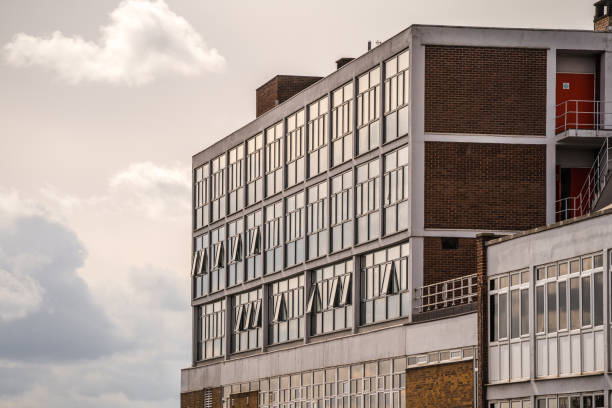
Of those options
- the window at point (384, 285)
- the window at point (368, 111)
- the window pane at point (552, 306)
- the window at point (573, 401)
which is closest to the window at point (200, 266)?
the window at point (384, 285)

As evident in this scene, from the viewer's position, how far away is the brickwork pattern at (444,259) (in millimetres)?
52094

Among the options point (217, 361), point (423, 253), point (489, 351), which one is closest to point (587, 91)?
point (423, 253)

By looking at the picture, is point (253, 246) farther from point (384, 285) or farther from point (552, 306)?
point (552, 306)

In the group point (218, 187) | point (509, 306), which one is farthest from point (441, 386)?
point (218, 187)

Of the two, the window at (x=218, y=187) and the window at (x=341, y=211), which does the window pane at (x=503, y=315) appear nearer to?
the window at (x=341, y=211)

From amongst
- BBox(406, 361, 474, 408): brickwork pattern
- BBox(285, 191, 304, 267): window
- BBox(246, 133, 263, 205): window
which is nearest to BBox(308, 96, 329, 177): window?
BBox(285, 191, 304, 267): window

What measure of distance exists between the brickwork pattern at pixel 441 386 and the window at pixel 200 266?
25.7 meters

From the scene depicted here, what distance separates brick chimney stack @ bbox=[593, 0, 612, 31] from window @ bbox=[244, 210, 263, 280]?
17.2 metres

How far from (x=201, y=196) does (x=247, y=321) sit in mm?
9146

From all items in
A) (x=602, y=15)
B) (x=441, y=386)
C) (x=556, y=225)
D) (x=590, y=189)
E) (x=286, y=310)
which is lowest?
(x=441, y=386)

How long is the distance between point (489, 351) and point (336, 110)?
686 inches

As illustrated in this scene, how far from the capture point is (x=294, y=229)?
2512 inches

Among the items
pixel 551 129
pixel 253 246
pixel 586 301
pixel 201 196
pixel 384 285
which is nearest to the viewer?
pixel 586 301

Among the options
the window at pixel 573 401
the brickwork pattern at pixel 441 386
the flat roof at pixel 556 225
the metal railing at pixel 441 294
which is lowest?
the window at pixel 573 401
